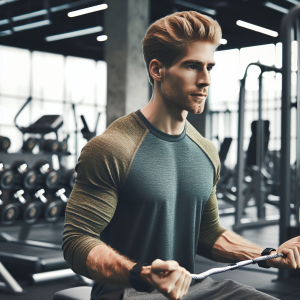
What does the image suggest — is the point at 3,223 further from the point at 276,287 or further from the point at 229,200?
the point at 229,200

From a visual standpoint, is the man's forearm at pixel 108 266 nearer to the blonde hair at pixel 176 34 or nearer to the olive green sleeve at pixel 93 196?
the olive green sleeve at pixel 93 196

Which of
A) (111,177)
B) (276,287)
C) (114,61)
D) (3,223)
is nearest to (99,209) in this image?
(111,177)

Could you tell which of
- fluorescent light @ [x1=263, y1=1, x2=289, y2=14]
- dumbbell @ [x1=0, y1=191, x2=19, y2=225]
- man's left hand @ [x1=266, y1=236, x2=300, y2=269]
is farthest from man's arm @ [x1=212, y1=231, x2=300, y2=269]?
fluorescent light @ [x1=263, y1=1, x2=289, y2=14]

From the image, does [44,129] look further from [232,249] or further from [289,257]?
[289,257]

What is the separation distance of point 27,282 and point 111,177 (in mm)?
2247

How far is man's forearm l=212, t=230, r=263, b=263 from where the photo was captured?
1101 millimetres

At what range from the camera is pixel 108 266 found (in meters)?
0.87

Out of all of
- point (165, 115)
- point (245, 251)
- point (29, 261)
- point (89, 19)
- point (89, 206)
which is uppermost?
point (89, 19)

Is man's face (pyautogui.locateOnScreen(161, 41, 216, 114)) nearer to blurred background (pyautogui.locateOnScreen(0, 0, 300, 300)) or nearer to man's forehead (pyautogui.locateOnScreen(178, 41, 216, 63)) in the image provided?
man's forehead (pyautogui.locateOnScreen(178, 41, 216, 63))

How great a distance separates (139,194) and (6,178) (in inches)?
98.5

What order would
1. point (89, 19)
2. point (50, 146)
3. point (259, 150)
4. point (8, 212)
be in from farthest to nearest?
1. point (89, 19)
2. point (259, 150)
3. point (50, 146)
4. point (8, 212)

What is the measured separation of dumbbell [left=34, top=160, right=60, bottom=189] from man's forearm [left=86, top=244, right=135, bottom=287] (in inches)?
110

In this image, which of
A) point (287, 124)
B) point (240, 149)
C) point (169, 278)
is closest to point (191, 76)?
point (169, 278)

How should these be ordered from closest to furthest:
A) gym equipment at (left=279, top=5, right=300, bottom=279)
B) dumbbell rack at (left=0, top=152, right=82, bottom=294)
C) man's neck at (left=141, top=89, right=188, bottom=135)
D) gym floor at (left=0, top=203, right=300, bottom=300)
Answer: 1. man's neck at (left=141, top=89, right=188, bottom=135)
2. gym floor at (left=0, top=203, right=300, bottom=300)
3. dumbbell rack at (left=0, top=152, right=82, bottom=294)
4. gym equipment at (left=279, top=5, right=300, bottom=279)
